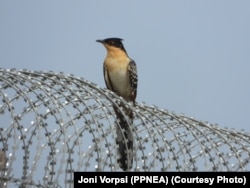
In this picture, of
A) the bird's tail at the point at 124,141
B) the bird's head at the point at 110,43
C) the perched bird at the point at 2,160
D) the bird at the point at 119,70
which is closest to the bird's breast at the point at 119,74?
the bird at the point at 119,70

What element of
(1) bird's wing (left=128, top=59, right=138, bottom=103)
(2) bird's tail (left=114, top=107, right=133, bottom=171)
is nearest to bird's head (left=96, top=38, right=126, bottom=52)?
(1) bird's wing (left=128, top=59, right=138, bottom=103)

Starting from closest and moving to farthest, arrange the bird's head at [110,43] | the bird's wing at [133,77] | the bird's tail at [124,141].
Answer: the bird's tail at [124,141], the bird's head at [110,43], the bird's wing at [133,77]

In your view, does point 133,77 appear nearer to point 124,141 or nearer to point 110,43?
point 110,43

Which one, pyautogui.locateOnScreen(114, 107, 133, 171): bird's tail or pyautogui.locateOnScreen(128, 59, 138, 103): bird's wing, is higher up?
pyautogui.locateOnScreen(128, 59, 138, 103): bird's wing

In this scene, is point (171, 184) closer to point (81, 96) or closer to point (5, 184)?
point (81, 96)

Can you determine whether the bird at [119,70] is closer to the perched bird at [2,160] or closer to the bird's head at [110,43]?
the bird's head at [110,43]

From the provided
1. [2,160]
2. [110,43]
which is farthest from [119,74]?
[2,160]

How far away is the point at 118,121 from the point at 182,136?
3.38 ft

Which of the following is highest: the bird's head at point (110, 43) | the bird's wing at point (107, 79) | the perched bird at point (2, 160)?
the bird's head at point (110, 43)

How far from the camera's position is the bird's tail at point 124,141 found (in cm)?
784

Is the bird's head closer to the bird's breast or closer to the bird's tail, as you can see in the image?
the bird's breast

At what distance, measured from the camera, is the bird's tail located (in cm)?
784

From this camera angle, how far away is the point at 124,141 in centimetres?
789

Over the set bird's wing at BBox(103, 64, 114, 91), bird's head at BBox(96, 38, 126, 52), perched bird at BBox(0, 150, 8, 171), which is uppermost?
bird's head at BBox(96, 38, 126, 52)
